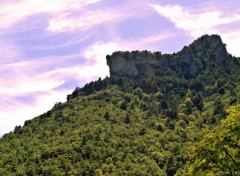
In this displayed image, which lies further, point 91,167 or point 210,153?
point 91,167

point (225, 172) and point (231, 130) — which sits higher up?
point (231, 130)

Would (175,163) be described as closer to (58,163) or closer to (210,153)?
(58,163)

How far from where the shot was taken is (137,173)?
184 m

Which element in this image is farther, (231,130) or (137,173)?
(137,173)

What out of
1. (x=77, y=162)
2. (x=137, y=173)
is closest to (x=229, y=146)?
(x=137, y=173)

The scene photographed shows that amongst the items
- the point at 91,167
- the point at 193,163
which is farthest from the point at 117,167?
the point at 193,163

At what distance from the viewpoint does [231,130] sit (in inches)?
1575

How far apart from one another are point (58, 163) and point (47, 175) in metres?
9.86

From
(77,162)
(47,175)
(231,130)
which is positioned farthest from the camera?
(77,162)

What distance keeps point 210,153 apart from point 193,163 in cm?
184

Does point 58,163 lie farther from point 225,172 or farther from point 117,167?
point 225,172

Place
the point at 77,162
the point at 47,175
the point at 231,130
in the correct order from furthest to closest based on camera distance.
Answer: the point at 77,162 → the point at 47,175 → the point at 231,130

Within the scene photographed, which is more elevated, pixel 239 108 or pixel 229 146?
pixel 239 108

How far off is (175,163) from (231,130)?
150434 mm
